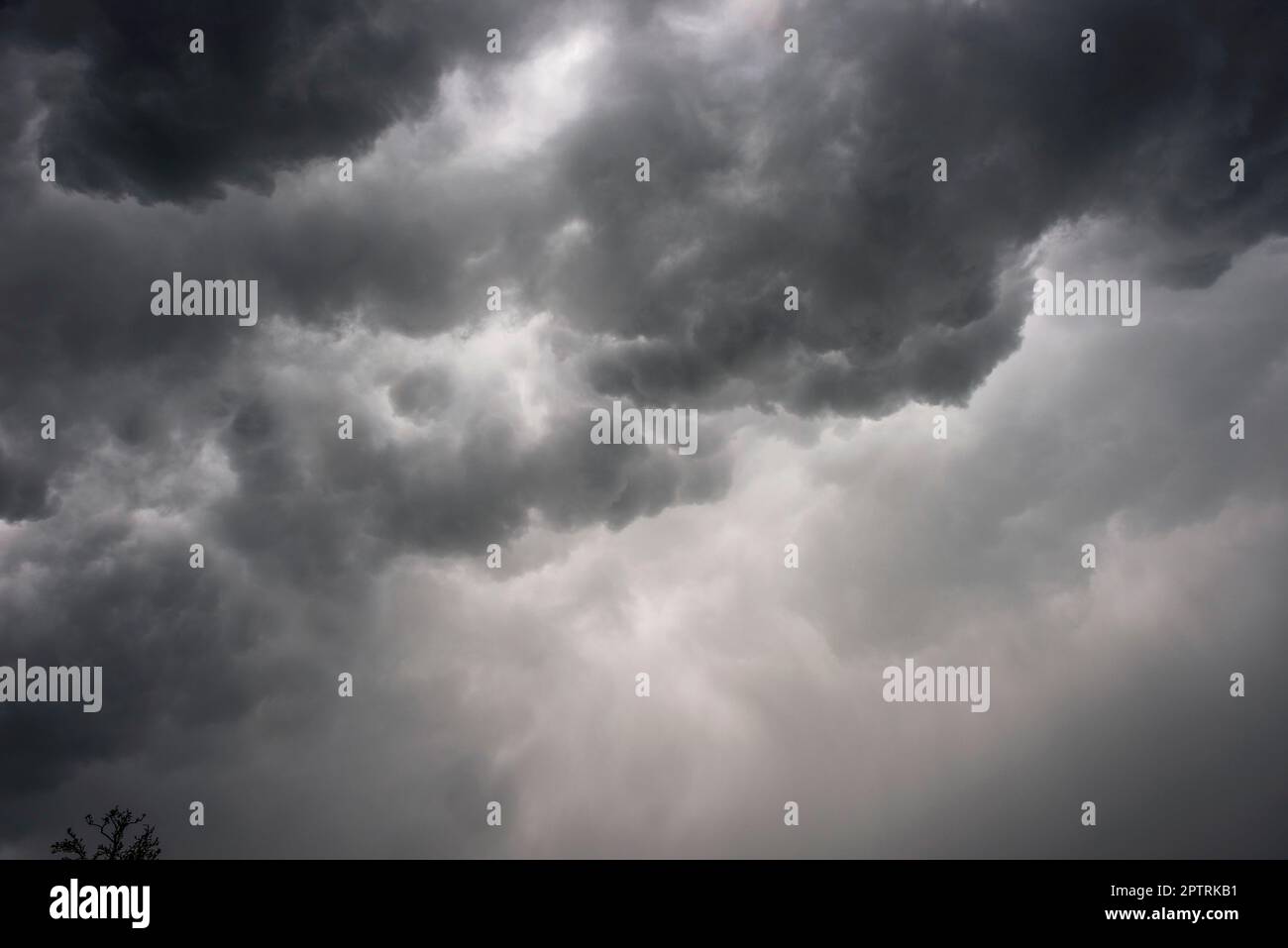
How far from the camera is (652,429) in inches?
1577
